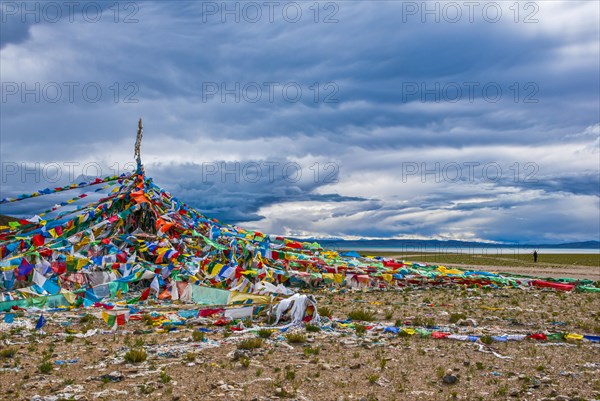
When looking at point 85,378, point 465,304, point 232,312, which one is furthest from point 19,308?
point 465,304

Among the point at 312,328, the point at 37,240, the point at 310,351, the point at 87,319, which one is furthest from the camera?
the point at 37,240

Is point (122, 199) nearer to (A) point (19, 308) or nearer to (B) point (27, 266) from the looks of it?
(B) point (27, 266)

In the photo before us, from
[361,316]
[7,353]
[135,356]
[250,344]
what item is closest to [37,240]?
[7,353]

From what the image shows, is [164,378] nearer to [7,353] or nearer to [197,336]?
[197,336]

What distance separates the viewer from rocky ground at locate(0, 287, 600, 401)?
905 centimetres

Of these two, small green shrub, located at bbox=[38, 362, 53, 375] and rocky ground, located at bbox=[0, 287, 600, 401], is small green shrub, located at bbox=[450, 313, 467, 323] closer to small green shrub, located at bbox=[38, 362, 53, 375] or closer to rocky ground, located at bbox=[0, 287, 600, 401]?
rocky ground, located at bbox=[0, 287, 600, 401]

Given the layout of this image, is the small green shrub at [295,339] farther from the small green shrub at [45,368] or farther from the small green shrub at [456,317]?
the small green shrub at [456,317]

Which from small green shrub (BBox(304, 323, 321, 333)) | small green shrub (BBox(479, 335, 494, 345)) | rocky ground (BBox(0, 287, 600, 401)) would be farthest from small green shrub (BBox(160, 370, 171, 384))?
small green shrub (BBox(479, 335, 494, 345))

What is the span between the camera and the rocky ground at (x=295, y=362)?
9.05 m

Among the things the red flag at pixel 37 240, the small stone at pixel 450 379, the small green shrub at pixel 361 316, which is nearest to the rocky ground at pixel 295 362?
the small stone at pixel 450 379

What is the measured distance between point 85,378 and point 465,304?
1477 centimetres

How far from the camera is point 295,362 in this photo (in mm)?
10812

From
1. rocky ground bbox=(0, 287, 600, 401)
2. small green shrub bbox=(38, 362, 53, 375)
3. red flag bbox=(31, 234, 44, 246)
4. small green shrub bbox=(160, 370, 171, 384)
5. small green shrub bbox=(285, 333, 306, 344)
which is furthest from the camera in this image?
red flag bbox=(31, 234, 44, 246)

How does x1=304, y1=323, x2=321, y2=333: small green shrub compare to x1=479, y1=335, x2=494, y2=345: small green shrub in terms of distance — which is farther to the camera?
x1=304, y1=323, x2=321, y2=333: small green shrub
